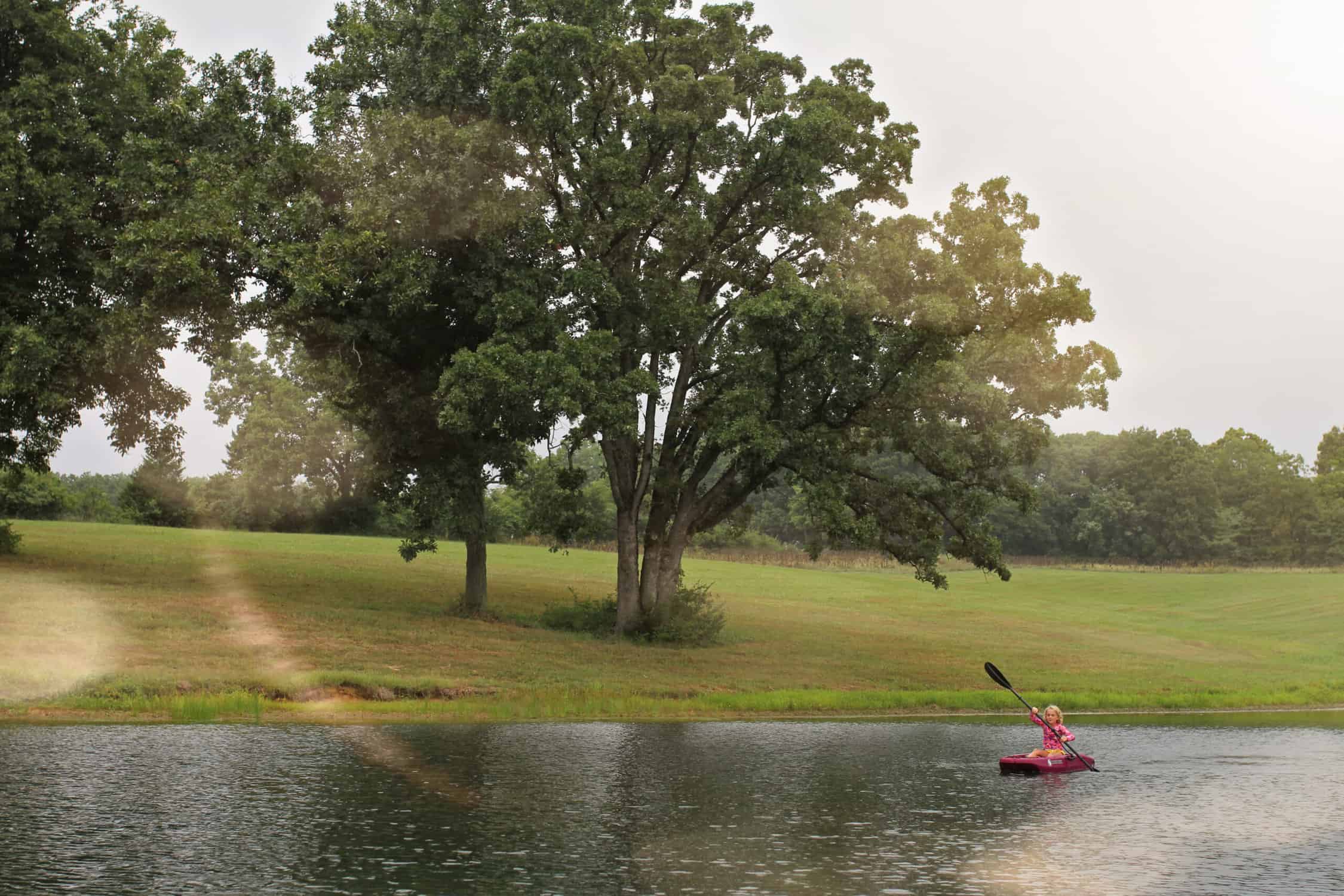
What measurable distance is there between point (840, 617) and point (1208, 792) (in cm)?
3997

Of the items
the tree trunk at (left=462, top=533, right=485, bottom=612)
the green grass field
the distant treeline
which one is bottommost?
the green grass field

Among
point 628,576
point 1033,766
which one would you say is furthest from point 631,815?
point 628,576

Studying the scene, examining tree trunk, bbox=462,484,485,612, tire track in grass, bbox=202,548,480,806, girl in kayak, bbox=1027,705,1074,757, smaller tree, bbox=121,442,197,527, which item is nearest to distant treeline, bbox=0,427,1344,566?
smaller tree, bbox=121,442,197,527

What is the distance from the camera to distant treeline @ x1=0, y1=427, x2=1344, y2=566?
339 feet

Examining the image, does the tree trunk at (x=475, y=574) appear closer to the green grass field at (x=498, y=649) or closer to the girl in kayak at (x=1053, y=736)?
the green grass field at (x=498, y=649)

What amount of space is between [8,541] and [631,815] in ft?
131

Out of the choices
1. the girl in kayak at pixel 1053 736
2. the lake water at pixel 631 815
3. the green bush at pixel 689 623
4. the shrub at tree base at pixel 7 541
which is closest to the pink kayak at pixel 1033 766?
the girl in kayak at pixel 1053 736

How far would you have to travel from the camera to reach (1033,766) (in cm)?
2109

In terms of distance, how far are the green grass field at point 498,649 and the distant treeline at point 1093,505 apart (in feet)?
111

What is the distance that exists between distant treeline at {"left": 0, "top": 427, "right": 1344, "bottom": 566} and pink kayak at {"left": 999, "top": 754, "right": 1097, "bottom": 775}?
3210 inches

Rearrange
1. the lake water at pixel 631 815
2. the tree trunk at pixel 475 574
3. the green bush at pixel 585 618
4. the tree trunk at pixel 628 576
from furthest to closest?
the tree trunk at pixel 475 574, the green bush at pixel 585 618, the tree trunk at pixel 628 576, the lake water at pixel 631 815

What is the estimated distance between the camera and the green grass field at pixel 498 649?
27969 millimetres

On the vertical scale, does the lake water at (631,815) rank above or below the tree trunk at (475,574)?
below

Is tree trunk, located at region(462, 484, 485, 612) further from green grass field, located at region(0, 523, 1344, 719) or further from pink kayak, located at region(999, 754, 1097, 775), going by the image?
pink kayak, located at region(999, 754, 1097, 775)
